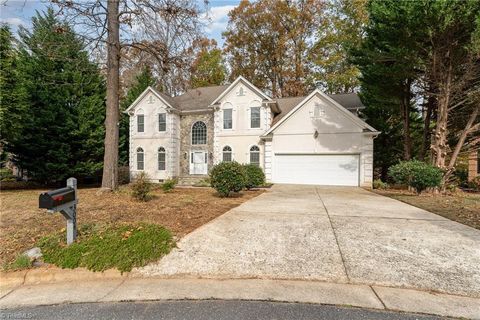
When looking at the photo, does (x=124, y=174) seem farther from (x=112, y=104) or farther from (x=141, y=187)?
(x=141, y=187)

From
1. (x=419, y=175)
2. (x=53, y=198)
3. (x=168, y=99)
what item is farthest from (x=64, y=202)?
(x=168, y=99)

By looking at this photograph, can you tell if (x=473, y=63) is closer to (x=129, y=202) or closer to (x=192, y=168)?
(x=129, y=202)

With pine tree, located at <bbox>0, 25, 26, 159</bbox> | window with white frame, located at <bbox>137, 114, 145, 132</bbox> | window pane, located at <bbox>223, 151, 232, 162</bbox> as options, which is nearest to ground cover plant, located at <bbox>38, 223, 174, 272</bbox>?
pine tree, located at <bbox>0, 25, 26, 159</bbox>

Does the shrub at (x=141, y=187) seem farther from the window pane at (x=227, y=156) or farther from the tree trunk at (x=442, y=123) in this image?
the tree trunk at (x=442, y=123)

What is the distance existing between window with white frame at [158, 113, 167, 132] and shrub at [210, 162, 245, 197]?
11.3m

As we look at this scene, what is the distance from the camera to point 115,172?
10492 mm

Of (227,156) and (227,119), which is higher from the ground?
(227,119)

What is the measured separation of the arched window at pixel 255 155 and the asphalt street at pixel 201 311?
14426 millimetres

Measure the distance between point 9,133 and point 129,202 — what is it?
921 centimetres

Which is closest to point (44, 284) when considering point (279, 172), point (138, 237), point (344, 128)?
point (138, 237)

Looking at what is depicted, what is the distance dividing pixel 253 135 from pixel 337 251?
13.5m

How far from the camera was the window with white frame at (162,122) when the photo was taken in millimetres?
19594

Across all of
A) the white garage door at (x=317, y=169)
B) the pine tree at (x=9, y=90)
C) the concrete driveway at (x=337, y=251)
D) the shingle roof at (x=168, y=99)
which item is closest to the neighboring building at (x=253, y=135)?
the white garage door at (x=317, y=169)

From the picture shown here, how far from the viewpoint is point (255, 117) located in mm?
17531
